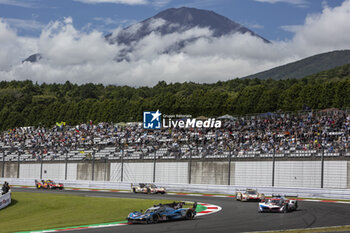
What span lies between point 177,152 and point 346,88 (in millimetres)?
39699

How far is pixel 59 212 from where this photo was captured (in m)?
27.9

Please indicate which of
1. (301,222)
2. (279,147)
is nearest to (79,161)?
(279,147)

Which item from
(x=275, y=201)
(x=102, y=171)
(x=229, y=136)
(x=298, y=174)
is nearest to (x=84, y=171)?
(x=102, y=171)

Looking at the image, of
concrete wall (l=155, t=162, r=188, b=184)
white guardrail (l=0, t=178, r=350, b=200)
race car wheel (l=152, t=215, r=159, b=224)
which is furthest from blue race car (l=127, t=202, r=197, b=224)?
concrete wall (l=155, t=162, r=188, b=184)

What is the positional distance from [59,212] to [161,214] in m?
8.95

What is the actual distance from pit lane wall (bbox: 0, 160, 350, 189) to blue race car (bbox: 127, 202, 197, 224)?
1767 centimetres

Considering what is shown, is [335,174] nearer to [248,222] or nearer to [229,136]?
[229,136]

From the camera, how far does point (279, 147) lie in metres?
41.5

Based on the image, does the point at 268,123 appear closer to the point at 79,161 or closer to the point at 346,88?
the point at 79,161

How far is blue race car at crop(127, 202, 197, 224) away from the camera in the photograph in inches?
823

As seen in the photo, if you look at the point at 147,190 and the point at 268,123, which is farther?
the point at 268,123

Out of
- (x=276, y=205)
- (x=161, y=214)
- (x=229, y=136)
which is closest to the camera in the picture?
(x=161, y=214)

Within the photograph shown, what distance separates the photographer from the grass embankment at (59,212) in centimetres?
2330

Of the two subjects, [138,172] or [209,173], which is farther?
[138,172]
